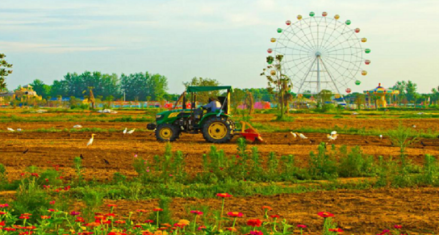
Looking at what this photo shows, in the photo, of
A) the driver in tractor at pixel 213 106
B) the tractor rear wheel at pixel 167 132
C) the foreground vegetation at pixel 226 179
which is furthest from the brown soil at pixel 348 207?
the tractor rear wheel at pixel 167 132

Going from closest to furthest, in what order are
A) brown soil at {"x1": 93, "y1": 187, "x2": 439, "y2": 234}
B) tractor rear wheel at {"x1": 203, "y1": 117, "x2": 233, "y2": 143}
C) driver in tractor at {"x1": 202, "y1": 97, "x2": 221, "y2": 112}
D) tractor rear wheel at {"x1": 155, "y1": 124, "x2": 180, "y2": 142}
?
brown soil at {"x1": 93, "y1": 187, "x2": 439, "y2": 234}, tractor rear wheel at {"x1": 203, "y1": 117, "x2": 233, "y2": 143}, driver in tractor at {"x1": 202, "y1": 97, "x2": 221, "y2": 112}, tractor rear wheel at {"x1": 155, "y1": 124, "x2": 180, "y2": 142}

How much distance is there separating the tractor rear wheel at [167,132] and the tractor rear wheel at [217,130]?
1108 mm

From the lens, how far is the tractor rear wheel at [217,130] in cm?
1838

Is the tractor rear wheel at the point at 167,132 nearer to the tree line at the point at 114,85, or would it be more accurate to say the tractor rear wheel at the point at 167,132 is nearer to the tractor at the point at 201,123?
the tractor at the point at 201,123

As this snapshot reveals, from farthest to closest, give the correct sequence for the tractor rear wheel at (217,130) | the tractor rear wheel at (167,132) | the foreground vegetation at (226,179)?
the tractor rear wheel at (167,132)
the tractor rear wheel at (217,130)
the foreground vegetation at (226,179)

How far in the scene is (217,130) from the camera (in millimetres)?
18516

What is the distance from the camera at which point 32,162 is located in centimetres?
1284

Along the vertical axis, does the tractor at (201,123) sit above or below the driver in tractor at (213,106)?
below

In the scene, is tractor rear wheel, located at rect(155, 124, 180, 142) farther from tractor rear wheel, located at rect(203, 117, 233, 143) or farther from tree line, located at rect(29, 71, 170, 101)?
tree line, located at rect(29, 71, 170, 101)

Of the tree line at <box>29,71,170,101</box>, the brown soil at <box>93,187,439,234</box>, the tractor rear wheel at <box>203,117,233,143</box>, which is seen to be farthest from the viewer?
the tree line at <box>29,71,170,101</box>

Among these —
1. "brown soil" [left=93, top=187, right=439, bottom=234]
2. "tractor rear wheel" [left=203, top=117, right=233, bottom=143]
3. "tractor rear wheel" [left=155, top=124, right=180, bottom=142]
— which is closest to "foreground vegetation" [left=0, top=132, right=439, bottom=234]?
"brown soil" [left=93, top=187, right=439, bottom=234]

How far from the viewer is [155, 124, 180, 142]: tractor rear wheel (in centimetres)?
1878

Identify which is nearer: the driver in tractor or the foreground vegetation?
the foreground vegetation

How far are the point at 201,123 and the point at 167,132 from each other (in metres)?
1.30
